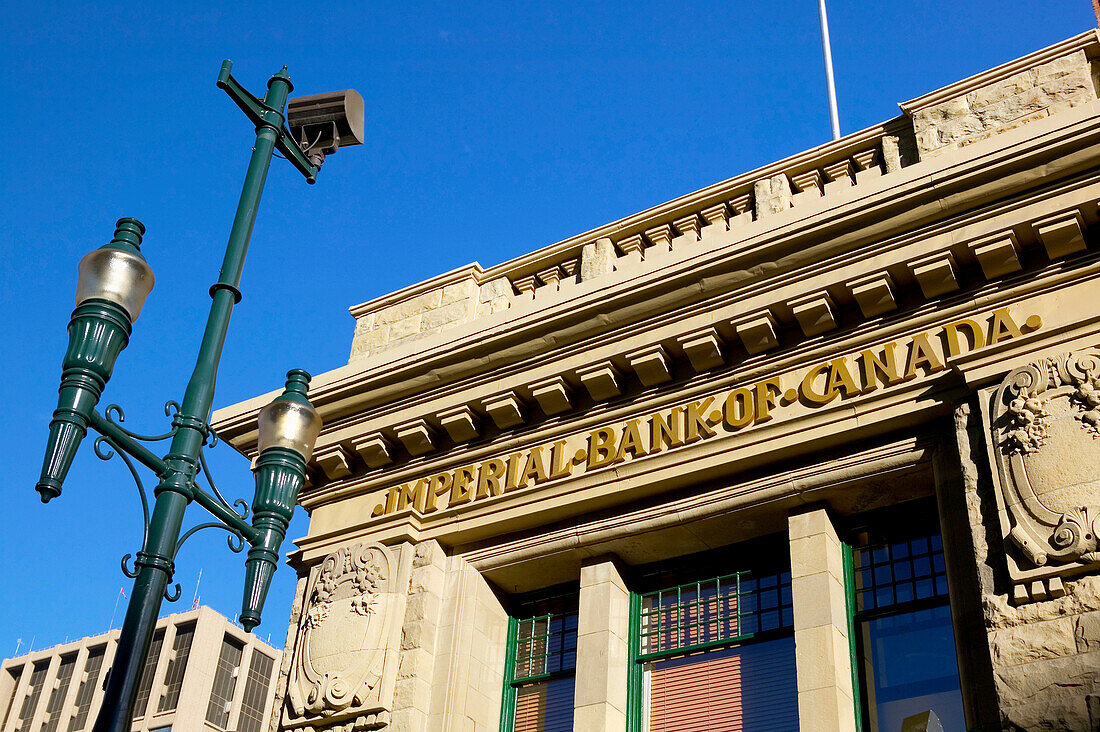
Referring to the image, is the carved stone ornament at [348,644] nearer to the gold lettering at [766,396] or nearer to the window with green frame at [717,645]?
the window with green frame at [717,645]

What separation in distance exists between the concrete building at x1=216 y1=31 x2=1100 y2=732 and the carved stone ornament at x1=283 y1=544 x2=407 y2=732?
0.03 metres

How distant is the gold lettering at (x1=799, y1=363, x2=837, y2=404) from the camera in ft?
39.5

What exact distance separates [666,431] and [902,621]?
2941mm

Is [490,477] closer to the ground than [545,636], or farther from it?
farther from it

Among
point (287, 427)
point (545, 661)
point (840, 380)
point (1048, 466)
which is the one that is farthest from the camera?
point (545, 661)

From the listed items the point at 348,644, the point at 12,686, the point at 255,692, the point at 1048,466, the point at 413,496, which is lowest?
the point at 348,644

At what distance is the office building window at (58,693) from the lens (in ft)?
264

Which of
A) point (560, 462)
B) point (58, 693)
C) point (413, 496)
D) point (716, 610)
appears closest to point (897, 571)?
point (716, 610)

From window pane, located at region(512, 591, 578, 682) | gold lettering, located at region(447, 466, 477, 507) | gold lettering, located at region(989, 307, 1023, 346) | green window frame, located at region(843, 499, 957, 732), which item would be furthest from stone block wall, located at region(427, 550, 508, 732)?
gold lettering, located at region(989, 307, 1023, 346)

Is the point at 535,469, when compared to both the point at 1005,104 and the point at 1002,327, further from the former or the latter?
the point at 1005,104

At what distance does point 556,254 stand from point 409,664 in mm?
5154

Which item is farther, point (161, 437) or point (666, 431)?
point (666, 431)

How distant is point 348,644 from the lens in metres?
12.9

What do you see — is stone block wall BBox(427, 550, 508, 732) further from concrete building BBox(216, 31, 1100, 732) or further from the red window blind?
the red window blind
